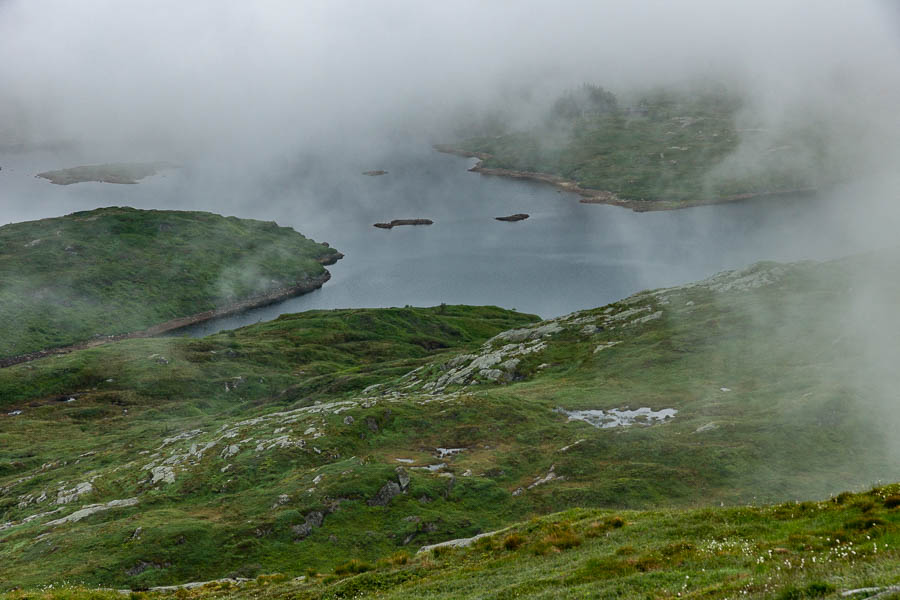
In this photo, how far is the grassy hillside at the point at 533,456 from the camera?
33.5 m

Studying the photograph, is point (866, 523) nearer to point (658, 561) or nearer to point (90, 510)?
point (658, 561)

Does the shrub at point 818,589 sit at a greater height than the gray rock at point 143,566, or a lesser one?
greater

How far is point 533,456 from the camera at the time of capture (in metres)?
65.8

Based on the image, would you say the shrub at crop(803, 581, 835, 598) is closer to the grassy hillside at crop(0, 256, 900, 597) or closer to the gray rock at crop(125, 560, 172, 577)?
the grassy hillside at crop(0, 256, 900, 597)

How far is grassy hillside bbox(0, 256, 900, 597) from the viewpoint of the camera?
33.5 m

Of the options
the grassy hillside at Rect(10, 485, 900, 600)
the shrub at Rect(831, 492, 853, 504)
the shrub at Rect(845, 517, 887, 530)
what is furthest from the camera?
the shrub at Rect(831, 492, 853, 504)

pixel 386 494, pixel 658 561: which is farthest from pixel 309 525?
pixel 658 561

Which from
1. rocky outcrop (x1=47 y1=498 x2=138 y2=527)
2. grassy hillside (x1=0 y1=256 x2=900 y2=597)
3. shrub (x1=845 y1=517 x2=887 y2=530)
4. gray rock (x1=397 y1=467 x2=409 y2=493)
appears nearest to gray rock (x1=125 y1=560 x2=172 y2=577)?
grassy hillside (x1=0 y1=256 x2=900 y2=597)

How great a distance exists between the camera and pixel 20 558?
56719 millimetres

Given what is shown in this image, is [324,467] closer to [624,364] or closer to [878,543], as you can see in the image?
[624,364]

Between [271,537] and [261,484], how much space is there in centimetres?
Answer: 1428

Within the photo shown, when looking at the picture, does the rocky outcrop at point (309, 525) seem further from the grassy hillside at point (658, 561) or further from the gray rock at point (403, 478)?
the grassy hillside at point (658, 561)

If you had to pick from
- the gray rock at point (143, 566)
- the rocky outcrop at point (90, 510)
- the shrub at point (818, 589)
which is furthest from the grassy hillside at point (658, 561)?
the rocky outcrop at point (90, 510)

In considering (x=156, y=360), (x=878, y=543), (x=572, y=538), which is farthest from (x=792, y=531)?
(x=156, y=360)
